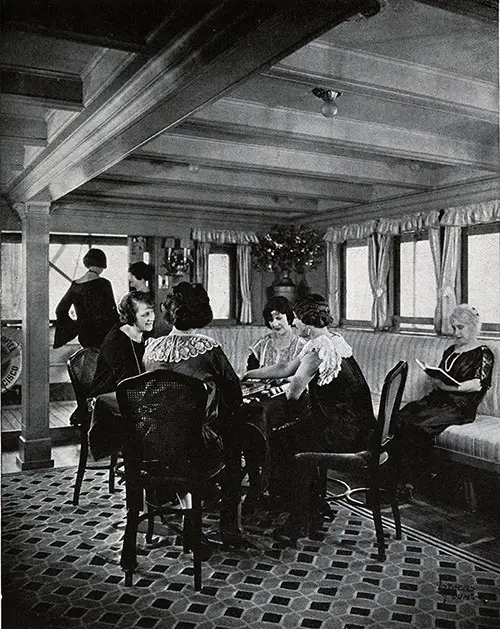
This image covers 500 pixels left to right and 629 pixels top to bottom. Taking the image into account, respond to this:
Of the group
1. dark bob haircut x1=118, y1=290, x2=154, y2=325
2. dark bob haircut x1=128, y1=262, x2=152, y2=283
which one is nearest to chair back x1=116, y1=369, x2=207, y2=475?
dark bob haircut x1=118, y1=290, x2=154, y2=325

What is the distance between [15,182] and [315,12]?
14.8 ft

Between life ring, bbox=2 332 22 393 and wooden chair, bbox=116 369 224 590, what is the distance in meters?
3.93

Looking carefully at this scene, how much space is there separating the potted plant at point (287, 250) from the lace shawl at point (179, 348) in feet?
17.0

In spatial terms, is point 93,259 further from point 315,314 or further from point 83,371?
point 315,314

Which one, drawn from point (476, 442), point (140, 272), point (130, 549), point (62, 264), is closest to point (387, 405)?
point (476, 442)

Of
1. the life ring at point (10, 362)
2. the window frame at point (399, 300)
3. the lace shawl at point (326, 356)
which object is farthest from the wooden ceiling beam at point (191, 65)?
the window frame at point (399, 300)

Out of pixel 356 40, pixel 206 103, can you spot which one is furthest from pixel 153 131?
pixel 356 40

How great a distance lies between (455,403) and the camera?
5281 mm

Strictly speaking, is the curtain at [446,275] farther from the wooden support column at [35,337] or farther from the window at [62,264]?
the window at [62,264]

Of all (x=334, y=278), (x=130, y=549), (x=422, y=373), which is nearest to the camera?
(x=130, y=549)

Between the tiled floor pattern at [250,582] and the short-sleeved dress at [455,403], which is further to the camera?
the short-sleeved dress at [455,403]

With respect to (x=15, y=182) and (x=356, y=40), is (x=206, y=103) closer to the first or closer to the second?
(x=356, y=40)

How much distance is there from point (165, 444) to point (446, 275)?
177 inches

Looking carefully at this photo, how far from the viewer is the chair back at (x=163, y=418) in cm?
326
